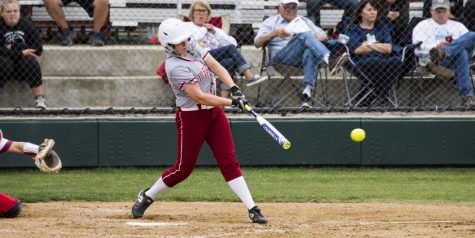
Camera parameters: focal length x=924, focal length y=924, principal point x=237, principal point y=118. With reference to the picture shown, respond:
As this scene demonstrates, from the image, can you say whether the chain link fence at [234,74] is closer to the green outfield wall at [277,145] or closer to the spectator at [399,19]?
the spectator at [399,19]

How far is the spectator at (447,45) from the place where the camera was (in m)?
11.6

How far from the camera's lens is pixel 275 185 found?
10492mm

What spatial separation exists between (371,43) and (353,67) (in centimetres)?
39

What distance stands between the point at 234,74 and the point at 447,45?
2.73 metres

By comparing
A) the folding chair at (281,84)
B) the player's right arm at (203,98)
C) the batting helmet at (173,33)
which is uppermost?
the batting helmet at (173,33)

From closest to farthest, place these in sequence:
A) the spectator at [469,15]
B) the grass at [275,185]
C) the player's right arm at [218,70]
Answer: the player's right arm at [218,70] < the grass at [275,185] < the spectator at [469,15]

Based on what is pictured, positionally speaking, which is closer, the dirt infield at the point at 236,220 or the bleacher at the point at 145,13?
the dirt infield at the point at 236,220

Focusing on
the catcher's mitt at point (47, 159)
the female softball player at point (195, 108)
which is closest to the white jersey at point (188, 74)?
the female softball player at point (195, 108)

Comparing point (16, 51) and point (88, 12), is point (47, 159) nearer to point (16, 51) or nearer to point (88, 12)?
point (16, 51)

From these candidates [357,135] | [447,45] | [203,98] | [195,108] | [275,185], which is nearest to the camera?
[203,98]

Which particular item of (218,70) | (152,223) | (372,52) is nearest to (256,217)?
(152,223)

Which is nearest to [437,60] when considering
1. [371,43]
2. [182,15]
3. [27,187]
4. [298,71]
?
[371,43]

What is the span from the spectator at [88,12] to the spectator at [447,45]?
4103 mm

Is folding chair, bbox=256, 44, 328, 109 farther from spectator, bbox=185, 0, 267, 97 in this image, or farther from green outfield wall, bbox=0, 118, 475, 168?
green outfield wall, bbox=0, 118, 475, 168
